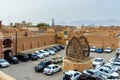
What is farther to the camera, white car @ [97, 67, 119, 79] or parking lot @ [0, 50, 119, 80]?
parking lot @ [0, 50, 119, 80]

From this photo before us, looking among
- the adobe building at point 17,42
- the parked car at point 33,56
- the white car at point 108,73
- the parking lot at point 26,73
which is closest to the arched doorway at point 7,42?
the adobe building at point 17,42

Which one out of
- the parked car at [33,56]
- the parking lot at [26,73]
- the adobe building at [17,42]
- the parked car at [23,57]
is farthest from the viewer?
the parked car at [33,56]

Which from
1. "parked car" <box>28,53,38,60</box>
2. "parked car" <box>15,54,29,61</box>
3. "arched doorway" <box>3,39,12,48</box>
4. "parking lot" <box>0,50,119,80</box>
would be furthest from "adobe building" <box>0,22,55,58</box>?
"parking lot" <box>0,50,119,80</box>

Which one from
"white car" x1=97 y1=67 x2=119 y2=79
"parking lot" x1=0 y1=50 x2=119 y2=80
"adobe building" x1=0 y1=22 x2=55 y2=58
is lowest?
"parking lot" x1=0 y1=50 x2=119 y2=80

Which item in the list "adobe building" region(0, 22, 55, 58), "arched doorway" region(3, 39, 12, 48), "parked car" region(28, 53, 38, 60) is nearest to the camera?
"adobe building" region(0, 22, 55, 58)

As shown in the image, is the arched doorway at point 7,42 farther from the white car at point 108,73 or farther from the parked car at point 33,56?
the white car at point 108,73

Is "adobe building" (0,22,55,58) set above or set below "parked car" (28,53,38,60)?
above

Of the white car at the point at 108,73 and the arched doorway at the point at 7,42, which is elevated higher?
the arched doorway at the point at 7,42

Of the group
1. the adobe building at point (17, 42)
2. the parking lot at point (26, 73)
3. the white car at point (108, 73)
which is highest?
the adobe building at point (17, 42)

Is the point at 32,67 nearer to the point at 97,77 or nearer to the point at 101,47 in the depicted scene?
the point at 97,77

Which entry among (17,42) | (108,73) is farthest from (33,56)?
(108,73)

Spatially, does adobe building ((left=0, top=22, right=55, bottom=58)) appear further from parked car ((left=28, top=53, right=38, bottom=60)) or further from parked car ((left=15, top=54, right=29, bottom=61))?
parked car ((left=28, top=53, right=38, bottom=60))

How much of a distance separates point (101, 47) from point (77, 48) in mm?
20714

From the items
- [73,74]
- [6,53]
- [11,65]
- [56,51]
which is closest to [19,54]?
[6,53]
